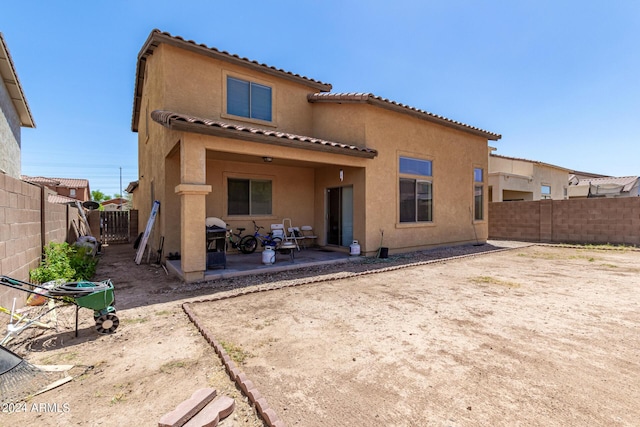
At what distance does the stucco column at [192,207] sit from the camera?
20.1 feet

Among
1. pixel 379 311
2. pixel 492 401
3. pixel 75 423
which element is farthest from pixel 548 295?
pixel 75 423

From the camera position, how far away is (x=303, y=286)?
20.3ft

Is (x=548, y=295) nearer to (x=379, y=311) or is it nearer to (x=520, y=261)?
(x=379, y=311)

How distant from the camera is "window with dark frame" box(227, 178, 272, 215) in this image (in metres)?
9.62

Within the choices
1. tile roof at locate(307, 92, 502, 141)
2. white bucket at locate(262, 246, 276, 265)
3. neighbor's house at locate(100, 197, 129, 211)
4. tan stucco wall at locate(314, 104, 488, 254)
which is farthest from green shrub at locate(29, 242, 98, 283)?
neighbor's house at locate(100, 197, 129, 211)

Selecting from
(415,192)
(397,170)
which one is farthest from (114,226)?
(415,192)

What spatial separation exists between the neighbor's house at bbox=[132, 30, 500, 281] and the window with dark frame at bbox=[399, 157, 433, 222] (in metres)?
0.04

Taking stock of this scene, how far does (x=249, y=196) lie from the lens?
993 cm

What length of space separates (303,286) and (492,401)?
4198 millimetres

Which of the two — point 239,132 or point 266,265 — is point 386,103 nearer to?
point 239,132

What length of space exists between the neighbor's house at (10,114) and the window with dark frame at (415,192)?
40.7ft

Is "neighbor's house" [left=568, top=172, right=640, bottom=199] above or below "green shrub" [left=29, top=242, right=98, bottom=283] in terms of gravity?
above

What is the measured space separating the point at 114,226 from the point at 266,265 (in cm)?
1289

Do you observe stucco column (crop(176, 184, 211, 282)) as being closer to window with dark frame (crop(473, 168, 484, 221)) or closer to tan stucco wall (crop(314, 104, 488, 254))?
tan stucco wall (crop(314, 104, 488, 254))
